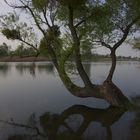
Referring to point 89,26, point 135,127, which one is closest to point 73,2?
point 89,26

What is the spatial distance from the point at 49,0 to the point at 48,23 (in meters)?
1.89

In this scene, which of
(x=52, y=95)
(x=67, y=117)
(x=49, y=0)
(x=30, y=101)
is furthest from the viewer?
(x=52, y=95)

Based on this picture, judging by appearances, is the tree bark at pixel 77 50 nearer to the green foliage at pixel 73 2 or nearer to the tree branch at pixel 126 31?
the green foliage at pixel 73 2

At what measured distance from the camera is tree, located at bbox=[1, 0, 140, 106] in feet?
61.0

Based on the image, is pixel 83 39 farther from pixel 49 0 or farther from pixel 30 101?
pixel 30 101

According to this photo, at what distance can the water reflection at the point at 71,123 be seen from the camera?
12.5 meters

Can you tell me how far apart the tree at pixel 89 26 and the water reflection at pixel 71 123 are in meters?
1.21

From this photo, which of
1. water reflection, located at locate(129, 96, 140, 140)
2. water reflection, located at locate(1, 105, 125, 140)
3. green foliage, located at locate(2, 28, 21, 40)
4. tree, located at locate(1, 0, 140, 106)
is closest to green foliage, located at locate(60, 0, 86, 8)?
tree, located at locate(1, 0, 140, 106)

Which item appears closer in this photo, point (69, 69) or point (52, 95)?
point (69, 69)

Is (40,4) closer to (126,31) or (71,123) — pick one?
(126,31)

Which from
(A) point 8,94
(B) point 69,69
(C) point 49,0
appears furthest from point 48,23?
(A) point 8,94

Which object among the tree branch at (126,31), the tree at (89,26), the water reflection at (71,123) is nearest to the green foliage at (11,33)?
the tree at (89,26)

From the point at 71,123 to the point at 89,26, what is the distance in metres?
7.49

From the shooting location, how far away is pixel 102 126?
14.2 m
